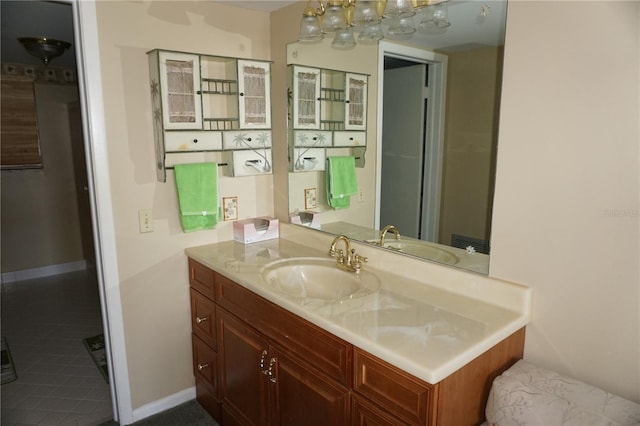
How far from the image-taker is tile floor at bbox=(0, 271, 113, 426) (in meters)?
2.37

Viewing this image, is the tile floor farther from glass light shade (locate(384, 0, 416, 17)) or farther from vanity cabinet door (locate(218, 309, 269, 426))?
glass light shade (locate(384, 0, 416, 17))

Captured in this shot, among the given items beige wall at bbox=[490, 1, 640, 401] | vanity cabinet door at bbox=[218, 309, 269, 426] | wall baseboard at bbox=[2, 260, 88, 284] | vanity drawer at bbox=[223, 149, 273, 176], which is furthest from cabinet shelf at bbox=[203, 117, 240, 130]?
wall baseboard at bbox=[2, 260, 88, 284]

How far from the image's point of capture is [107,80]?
1.97 m

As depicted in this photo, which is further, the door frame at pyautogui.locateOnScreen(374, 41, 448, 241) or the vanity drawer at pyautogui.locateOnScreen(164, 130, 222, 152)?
the vanity drawer at pyautogui.locateOnScreen(164, 130, 222, 152)

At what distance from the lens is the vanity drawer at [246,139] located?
2.27 meters

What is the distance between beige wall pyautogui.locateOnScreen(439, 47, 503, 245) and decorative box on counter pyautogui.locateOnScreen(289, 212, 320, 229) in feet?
2.56

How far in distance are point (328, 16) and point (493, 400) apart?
5.09 feet

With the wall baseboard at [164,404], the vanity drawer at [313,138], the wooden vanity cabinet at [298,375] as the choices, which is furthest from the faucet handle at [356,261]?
the wall baseboard at [164,404]

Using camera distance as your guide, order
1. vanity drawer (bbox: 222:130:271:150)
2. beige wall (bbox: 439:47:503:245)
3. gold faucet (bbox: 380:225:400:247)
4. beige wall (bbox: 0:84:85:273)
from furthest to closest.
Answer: beige wall (bbox: 0:84:85:273) → vanity drawer (bbox: 222:130:271:150) → gold faucet (bbox: 380:225:400:247) → beige wall (bbox: 439:47:503:245)

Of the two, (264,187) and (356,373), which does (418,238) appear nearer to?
(356,373)

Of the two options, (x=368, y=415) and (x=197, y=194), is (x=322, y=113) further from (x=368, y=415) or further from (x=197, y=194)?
(x=368, y=415)

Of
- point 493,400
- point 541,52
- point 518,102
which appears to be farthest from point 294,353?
point 541,52

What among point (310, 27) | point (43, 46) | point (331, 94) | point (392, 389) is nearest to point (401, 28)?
point (310, 27)

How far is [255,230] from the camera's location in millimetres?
2422
